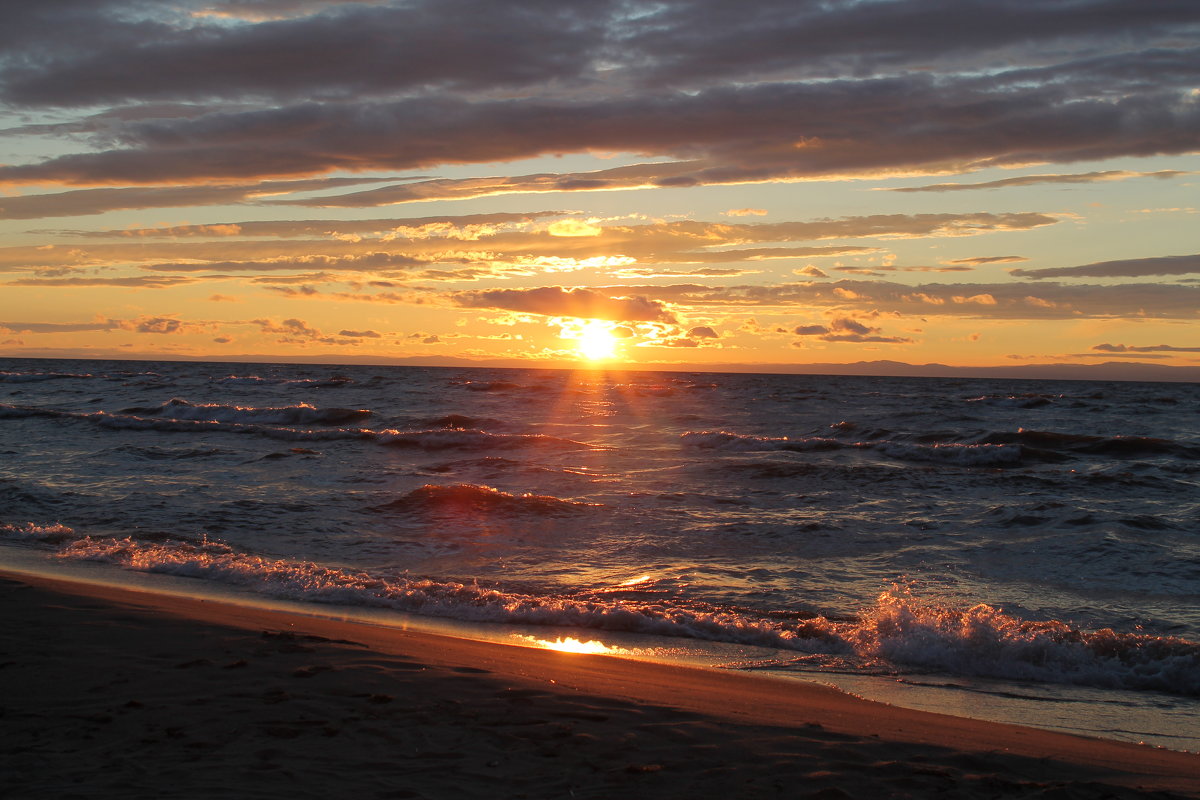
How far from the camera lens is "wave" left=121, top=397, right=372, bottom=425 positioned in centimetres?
3441

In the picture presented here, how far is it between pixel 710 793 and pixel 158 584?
312 inches

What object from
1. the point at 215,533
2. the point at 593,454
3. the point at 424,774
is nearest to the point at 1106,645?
the point at 424,774

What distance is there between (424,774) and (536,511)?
11.2 meters

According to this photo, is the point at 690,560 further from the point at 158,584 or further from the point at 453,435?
the point at 453,435

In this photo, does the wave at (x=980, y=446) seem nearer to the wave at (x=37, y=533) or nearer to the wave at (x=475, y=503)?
the wave at (x=475, y=503)

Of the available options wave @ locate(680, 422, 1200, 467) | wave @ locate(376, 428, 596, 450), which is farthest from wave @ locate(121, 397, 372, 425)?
wave @ locate(680, 422, 1200, 467)

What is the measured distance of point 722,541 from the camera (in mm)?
13469

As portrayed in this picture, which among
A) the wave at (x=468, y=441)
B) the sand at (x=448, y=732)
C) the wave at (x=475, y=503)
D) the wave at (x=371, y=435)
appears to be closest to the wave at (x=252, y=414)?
the wave at (x=371, y=435)

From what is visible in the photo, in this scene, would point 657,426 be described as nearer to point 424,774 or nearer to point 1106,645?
point 1106,645

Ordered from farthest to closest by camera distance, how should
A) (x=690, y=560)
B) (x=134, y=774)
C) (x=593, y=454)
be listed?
(x=593, y=454) < (x=690, y=560) < (x=134, y=774)

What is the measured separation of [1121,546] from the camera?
13250 mm

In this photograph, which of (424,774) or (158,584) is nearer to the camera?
(424,774)

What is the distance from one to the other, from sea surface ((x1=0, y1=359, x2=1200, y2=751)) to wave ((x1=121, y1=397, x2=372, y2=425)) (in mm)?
4639

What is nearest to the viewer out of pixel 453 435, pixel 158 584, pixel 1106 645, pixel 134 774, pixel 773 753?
pixel 134 774
